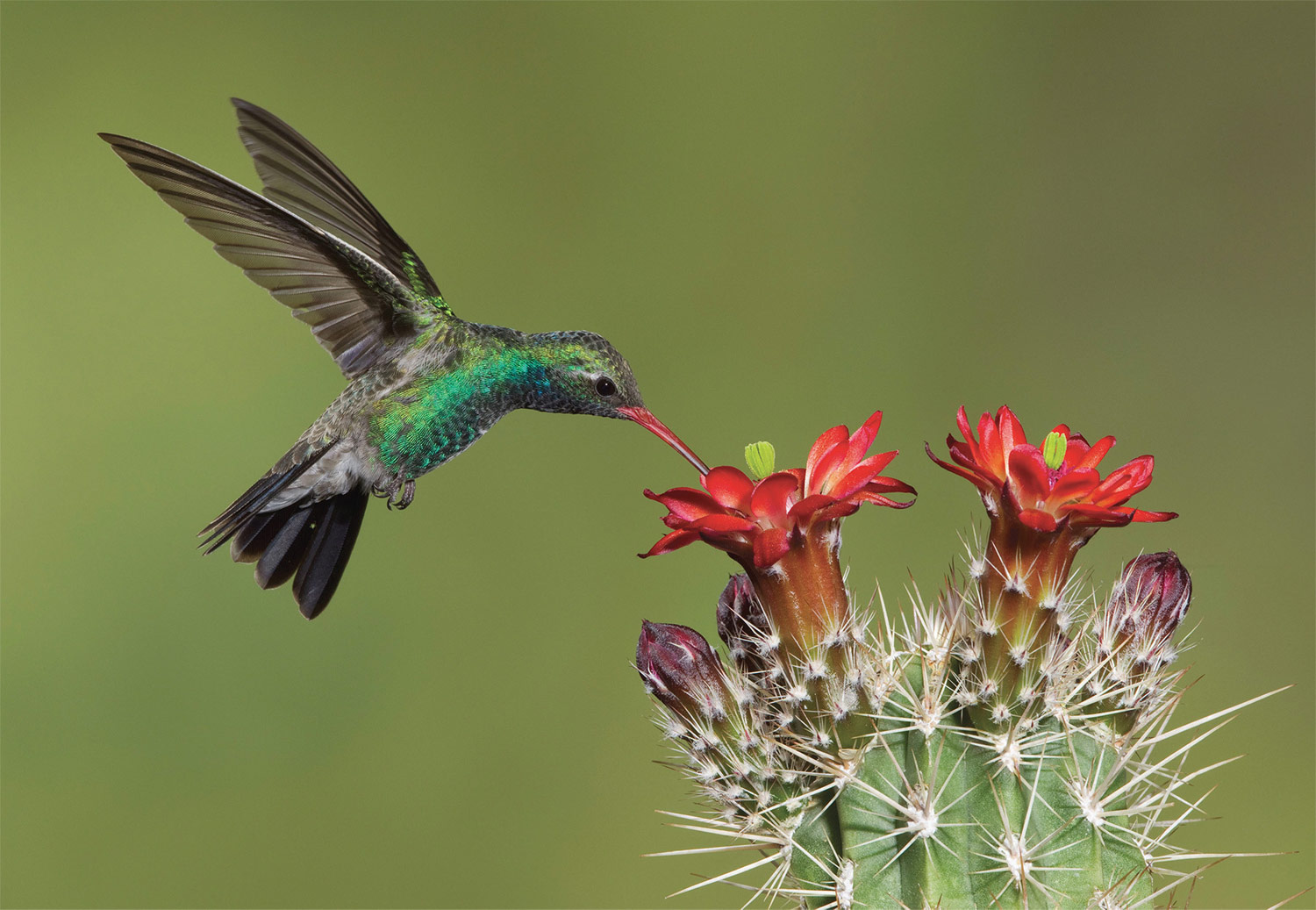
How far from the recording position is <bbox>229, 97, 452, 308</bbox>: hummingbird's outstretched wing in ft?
6.17

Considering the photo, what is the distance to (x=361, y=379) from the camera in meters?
1.94

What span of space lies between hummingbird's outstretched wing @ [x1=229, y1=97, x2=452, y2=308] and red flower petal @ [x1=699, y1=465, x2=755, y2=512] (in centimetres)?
98

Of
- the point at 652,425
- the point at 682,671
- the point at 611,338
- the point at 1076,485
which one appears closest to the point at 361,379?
the point at 652,425

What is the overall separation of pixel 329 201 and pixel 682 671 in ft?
3.85

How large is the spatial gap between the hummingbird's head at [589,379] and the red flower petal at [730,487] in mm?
613

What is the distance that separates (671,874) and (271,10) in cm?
336

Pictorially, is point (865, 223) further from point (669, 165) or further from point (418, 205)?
point (418, 205)

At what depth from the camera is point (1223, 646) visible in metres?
3.88

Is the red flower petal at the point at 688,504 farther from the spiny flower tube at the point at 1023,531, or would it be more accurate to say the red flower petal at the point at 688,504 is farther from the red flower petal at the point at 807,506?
the spiny flower tube at the point at 1023,531

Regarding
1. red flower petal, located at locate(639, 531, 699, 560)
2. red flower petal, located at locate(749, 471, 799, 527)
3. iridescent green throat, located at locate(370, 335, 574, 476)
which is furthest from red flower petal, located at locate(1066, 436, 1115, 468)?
iridescent green throat, located at locate(370, 335, 574, 476)

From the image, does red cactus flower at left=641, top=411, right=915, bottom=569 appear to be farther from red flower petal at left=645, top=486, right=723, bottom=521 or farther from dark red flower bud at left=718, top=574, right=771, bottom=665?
dark red flower bud at left=718, top=574, right=771, bottom=665

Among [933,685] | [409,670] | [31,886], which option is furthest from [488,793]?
[933,685]

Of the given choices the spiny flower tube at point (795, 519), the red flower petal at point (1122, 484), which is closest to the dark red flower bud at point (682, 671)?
the spiny flower tube at point (795, 519)

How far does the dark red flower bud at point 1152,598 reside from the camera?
1312mm
